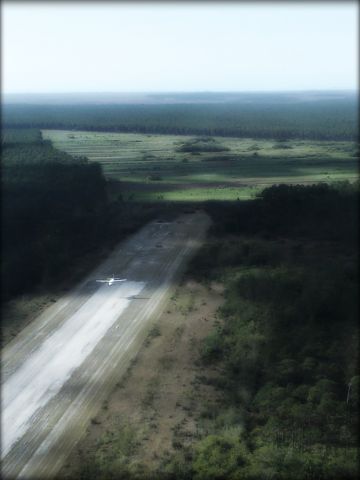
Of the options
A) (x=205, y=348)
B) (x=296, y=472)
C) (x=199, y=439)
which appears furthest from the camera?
(x=205, y=348)

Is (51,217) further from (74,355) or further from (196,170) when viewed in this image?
(196,170)

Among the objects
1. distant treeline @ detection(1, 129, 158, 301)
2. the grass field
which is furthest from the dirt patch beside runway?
the grass field

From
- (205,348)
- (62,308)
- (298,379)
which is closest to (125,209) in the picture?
(62,308)

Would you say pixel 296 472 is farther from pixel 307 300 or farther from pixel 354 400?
pixel 307 300

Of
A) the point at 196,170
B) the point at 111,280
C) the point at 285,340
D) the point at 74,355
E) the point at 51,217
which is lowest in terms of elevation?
the point at 74,355

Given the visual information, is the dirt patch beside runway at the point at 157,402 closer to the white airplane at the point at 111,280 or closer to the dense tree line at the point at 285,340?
the dense tree line at the point at 285,340

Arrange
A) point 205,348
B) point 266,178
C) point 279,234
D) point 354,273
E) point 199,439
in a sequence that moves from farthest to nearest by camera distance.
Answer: point 266,178
point 279,234
point 354,273
point 205,348
point 199,439

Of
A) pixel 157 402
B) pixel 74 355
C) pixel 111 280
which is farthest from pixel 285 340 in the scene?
pixel 111 280
